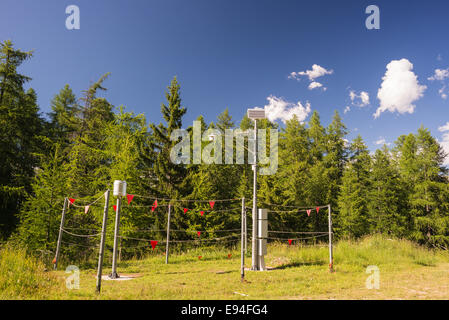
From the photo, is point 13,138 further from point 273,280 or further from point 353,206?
point 353,206

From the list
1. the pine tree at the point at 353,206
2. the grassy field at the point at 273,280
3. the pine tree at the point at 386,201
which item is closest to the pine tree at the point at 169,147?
the grassy field at the point at 273,280

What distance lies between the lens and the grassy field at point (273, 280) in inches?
207

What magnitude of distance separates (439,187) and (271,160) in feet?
50.3

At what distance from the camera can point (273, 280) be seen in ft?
23.6

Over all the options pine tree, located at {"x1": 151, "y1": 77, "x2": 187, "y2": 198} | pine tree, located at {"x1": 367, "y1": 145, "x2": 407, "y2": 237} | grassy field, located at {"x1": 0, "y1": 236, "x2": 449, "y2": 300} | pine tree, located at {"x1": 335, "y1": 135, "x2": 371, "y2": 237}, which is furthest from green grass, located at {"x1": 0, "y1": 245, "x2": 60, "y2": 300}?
pine tree, located at {"x1": 367, "y1": 145, "x2": 407, "y2": 237}

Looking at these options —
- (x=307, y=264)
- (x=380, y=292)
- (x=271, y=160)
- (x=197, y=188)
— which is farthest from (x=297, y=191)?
(x=380, y=292)

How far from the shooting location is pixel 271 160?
24438mm

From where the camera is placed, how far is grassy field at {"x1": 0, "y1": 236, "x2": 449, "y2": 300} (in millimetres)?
5262

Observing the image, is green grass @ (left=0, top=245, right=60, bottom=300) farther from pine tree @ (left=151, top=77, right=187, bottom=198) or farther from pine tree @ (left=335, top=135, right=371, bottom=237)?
pine tree @ (left=335, top=135, right=371, bottom=237)

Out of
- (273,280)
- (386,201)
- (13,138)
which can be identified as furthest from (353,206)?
(13,138)

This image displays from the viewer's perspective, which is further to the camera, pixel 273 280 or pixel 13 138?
pixel 13 138

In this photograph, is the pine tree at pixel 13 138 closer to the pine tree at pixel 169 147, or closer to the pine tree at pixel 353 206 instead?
the pine tree at pixel 169 147

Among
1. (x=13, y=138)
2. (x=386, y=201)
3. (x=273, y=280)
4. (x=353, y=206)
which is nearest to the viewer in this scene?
(x=273, y=280)

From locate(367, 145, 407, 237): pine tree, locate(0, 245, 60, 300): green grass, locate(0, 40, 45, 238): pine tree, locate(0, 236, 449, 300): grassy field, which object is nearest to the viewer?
locate(0, 245, 60, 300): green grass
